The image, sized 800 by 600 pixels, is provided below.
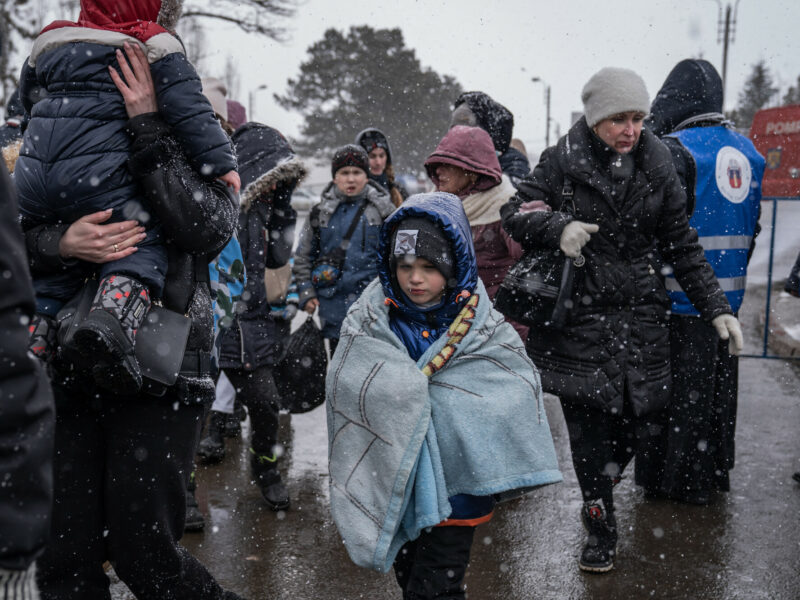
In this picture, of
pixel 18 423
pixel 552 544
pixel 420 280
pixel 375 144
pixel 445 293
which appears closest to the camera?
pixel 18 423

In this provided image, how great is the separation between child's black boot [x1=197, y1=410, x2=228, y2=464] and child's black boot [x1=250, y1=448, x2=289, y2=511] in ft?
2.58

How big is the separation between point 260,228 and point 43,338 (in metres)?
2.37

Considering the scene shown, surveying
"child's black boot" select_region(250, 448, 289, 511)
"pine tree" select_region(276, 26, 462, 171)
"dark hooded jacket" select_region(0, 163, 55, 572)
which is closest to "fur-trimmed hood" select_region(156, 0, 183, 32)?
"dark hooded jacket" select_region(0, 163, 55, 572)

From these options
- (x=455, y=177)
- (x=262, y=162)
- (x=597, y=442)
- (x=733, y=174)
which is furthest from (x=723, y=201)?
(x=262, y=162)

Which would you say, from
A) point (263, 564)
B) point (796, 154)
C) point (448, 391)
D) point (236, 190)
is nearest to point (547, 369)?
point (448, 391)

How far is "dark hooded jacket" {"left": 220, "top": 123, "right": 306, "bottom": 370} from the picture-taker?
439 cm

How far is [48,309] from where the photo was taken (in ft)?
7.47

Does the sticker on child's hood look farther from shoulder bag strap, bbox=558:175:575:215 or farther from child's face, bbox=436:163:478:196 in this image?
child's face, bbox=436:163:478:196

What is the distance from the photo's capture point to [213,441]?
5.20 metres

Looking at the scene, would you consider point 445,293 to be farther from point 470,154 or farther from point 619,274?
point 470,154

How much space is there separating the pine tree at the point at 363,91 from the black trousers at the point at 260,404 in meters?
48.9

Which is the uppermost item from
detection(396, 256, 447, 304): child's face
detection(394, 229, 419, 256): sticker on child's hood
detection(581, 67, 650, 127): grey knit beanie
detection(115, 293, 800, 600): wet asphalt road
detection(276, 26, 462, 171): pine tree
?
detection(276, 26, 462, 171): pine tree

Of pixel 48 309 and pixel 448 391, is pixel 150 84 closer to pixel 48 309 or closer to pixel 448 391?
pixel 48 309

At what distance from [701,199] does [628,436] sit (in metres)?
1.37
